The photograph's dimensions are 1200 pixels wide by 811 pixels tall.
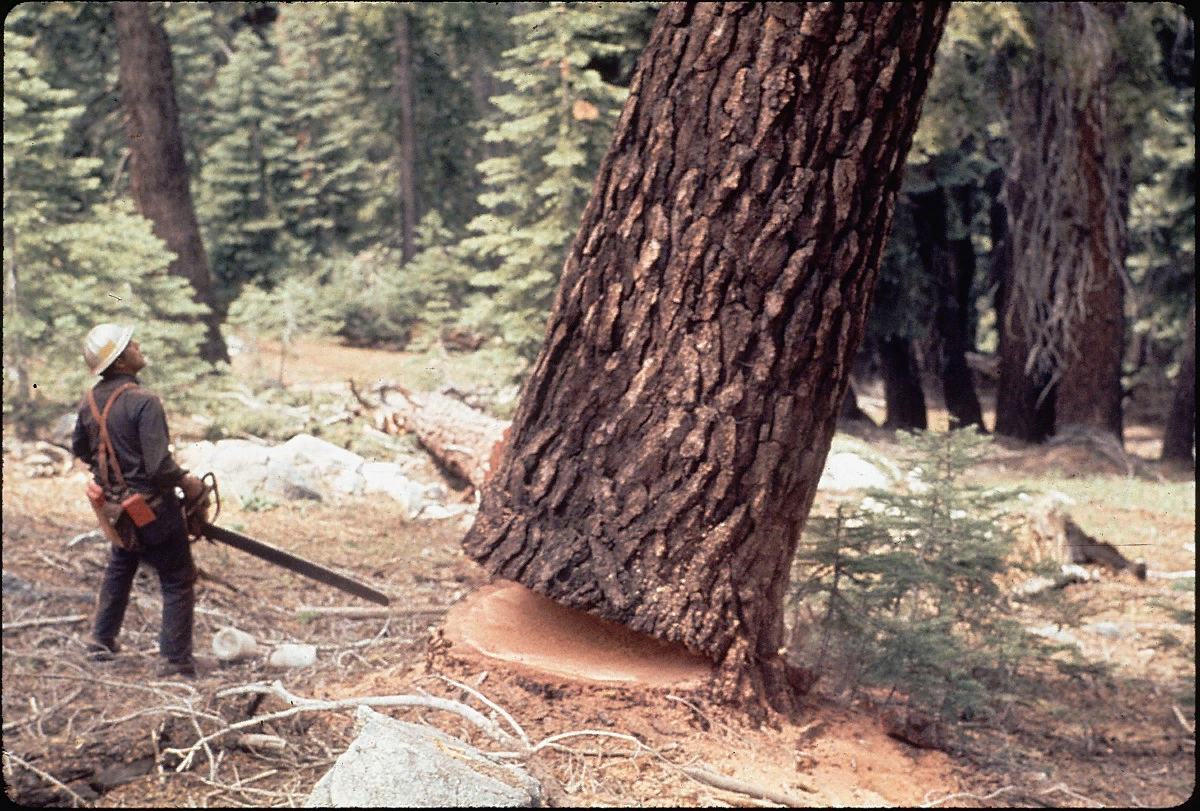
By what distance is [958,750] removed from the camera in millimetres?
4617

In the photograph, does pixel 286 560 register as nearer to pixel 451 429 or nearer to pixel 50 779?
pixel 50 779

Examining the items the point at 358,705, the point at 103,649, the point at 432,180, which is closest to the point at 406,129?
the point at 432,180

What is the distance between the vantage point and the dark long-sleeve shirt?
566 cm

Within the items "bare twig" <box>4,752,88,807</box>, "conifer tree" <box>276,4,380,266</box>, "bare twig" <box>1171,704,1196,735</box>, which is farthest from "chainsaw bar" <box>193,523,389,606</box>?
"conifer tree" <box>276,4,380,266</box>

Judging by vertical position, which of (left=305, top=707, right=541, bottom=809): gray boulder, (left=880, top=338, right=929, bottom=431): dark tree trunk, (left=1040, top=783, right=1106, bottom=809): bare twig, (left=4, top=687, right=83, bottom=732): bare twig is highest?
(left=305, top=707, right=541, bottom=809): gray boulder

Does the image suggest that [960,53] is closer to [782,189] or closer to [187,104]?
[782,189]

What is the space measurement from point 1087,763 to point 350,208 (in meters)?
20.6

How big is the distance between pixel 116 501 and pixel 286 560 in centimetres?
91

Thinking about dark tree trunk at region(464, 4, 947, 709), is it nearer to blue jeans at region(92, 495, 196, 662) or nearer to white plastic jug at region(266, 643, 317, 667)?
white plastic jug at region(266, 643, 317, 667)

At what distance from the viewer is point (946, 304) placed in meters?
17.2

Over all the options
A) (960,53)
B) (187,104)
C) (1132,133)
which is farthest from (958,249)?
(187,104)

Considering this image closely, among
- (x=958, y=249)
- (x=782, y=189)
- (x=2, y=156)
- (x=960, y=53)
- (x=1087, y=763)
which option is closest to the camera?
(x=782, y=189)

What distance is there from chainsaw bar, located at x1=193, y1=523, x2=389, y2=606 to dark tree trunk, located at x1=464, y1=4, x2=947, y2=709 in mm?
2407

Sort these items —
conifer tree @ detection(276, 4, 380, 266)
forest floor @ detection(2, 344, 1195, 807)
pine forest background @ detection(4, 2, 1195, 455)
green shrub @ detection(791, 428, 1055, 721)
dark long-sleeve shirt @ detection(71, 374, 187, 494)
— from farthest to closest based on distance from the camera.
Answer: conifer tree @ detection(276, 4, 380, 266)
pine forest background @ detection(4, 2, 1195, 455)
dark long-sleeve shirt @ detection(71, 374, 187, 494)
green shrub @ detection(791, 428, 1055, 721)
forest floor @ detection(2, 344, 1195, 807)
